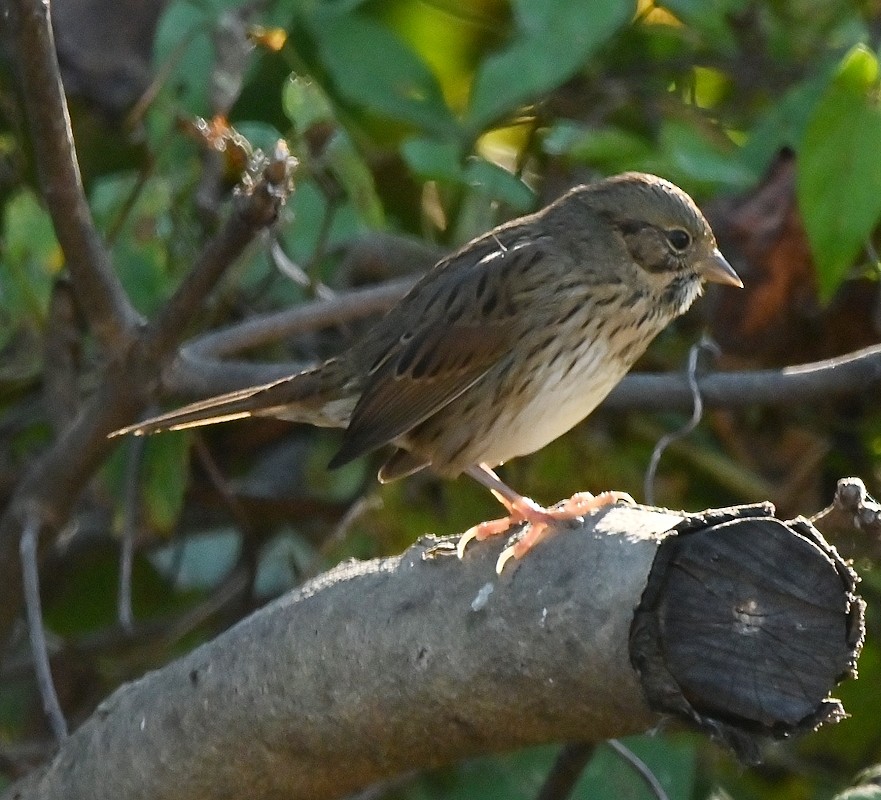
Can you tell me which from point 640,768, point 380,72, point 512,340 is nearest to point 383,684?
point 640,768

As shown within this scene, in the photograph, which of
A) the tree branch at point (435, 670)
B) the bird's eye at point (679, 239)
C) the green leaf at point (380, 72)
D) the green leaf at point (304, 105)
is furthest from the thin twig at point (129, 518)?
the bird's eye at point (679, 239)

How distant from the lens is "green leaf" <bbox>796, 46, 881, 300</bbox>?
330 cm

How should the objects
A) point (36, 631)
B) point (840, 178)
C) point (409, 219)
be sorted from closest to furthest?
1. point (36, 631)
2. point (840, 178)
3. point (409, 219)

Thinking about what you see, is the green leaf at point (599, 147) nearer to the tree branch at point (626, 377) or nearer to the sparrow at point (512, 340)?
the sparrow at point (512, 340)

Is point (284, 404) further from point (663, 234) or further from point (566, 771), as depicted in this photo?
point (566, 771)

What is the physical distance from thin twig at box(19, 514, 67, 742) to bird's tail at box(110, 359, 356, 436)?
1.03 ft

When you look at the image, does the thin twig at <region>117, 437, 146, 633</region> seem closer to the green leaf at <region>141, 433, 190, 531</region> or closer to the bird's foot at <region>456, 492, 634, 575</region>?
the green leaf at <region>141, 433, 190, 531</region>

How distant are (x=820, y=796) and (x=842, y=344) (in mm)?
1083

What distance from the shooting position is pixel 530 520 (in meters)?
2.78

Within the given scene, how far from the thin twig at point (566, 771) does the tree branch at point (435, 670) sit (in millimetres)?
681

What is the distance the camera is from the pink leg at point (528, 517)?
7.72ft

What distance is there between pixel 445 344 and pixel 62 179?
3.38 ft

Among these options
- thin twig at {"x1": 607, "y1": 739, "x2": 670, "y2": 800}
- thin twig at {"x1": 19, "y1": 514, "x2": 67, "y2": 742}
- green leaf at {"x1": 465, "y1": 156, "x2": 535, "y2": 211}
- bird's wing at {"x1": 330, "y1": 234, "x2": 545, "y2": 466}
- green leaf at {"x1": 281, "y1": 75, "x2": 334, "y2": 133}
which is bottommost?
thin twig at {"x1": 607, "y1": 739, "x2": 670, "y2": 800}

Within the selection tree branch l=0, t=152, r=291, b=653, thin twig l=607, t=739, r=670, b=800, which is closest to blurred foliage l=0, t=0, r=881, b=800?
thin twig l=607, t=739, r=670, b=800
